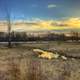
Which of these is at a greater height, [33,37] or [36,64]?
[33,37]

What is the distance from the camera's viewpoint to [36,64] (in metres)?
2.84

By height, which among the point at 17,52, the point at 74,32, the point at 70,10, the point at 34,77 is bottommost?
the point at 34,77

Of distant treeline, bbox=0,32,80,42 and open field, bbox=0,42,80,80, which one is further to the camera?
distant treeline, bbox=0,32,80,42

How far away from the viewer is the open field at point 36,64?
9.01ft

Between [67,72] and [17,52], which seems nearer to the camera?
[67,72]

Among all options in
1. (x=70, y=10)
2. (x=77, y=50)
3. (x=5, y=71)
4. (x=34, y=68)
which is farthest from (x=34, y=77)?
(x=70, y=10)

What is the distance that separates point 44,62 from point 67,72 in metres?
0.29

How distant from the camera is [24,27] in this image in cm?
298

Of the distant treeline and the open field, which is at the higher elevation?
the distant treeline

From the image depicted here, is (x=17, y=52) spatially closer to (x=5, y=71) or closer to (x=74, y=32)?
(x=5, y=71)

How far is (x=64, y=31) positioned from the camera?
116 inches

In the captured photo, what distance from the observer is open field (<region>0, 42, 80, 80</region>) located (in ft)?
9.01

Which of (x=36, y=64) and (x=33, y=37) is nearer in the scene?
(x=36, y=64)

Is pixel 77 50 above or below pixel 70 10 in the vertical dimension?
below
